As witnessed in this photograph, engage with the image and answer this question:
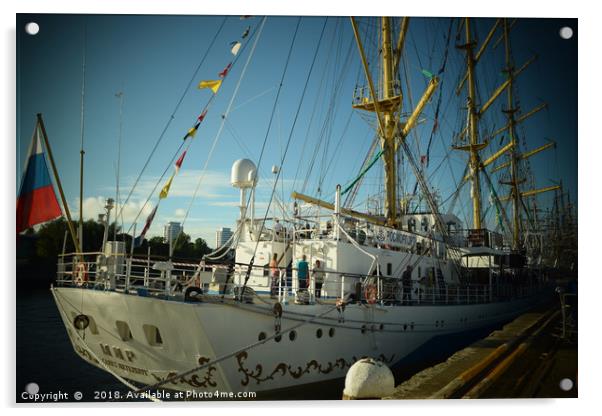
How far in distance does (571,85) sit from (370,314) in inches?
217

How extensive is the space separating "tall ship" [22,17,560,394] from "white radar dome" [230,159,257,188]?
2 centimetres

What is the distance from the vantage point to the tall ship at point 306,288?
7578 millimetres

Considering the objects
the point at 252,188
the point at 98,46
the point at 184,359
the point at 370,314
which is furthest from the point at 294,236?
the point at 98,46

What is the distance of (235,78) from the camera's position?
9.48 metres

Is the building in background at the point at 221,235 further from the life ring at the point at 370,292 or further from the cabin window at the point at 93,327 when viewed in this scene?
the life ring at the point at 370,292

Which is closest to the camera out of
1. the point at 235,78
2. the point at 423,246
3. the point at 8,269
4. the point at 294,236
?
the point at 8,269

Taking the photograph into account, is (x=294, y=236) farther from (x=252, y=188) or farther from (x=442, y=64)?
(x=442, y=64)

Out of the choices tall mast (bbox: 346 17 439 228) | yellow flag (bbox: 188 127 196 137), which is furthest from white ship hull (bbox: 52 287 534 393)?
tall mast (bbox: 346 17 439 228)

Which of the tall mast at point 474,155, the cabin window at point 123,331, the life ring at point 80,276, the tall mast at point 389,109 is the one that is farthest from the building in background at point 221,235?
the tall mast at point 474,155

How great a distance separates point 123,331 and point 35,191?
2672 mm

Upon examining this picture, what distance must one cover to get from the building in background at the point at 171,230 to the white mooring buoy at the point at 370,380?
5.35 m

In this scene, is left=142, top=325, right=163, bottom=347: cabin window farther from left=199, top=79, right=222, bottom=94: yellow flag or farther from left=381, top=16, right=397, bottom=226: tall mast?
left=381, top=16, right=397, bottom=226: tall mast

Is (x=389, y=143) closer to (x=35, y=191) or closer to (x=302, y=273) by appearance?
(x=302, y=273)

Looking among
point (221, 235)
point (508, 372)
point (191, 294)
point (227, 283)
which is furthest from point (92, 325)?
point (508, 372)
